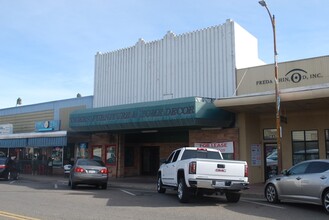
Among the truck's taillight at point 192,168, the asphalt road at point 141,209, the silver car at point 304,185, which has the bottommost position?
the asphalt road at point 141,209

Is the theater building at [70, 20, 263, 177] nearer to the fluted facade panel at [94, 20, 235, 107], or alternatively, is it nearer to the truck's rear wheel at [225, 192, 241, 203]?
the fluted facade panel at [94, 20, 235, 107]

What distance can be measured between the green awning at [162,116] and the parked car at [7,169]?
5464 mm

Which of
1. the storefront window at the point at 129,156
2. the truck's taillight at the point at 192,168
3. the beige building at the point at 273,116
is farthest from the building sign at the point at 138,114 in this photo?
the truck's taillight at the point at 192,168

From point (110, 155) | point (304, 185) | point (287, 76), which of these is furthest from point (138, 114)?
point (304, 185)

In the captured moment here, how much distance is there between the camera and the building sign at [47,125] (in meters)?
32.2

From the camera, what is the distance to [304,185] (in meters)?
12.2

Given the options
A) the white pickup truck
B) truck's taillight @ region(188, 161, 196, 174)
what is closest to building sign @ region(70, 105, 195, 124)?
the white pickup truck

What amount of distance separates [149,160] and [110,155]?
3417 mm

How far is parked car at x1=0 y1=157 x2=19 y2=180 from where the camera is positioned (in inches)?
990

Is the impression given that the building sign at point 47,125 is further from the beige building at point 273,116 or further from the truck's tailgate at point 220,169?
the truck's tailgate at point 220,169

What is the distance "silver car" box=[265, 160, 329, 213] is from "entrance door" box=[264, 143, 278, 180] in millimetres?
8075

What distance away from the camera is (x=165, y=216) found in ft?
34.4

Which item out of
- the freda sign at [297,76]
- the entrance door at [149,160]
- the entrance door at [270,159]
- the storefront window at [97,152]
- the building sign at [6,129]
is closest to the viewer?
the freda sign at [297,76]

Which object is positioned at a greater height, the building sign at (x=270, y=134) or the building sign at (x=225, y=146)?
the building sign at (x=270, y=134)
